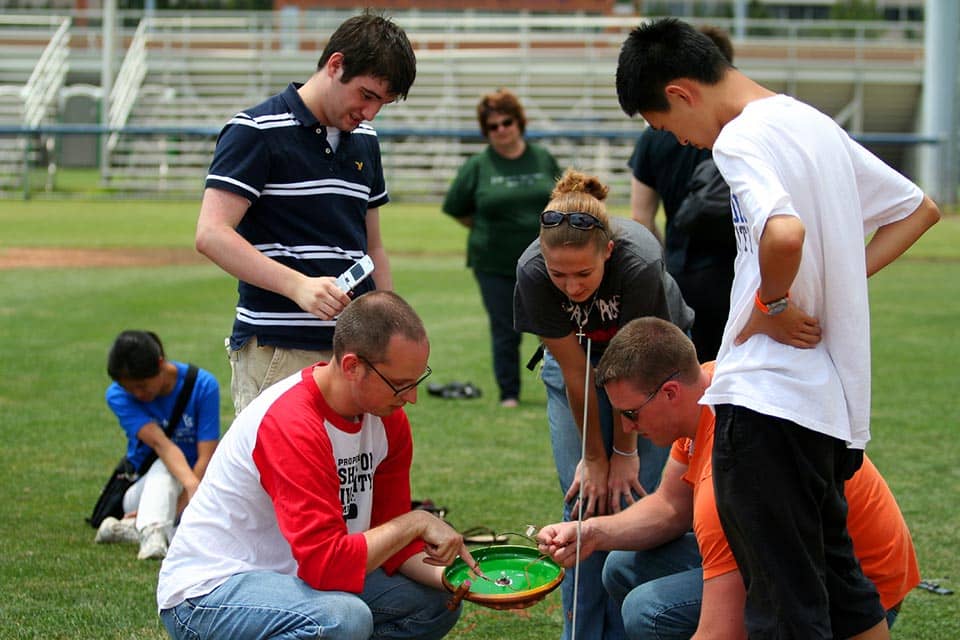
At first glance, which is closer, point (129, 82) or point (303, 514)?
point (303, 514)

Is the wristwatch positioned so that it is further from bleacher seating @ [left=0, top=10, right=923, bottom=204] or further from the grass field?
bleacher seating @ [left=0, top=10, right=923, bottom=204]

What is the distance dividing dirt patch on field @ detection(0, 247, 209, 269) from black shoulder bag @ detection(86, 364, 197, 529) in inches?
466

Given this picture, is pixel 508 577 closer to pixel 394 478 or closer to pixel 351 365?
pixel 394 478

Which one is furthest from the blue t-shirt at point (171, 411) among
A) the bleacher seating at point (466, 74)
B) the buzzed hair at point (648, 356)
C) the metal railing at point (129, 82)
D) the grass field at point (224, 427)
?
the metal railing at point (129, 82)

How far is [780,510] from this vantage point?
2.93 m

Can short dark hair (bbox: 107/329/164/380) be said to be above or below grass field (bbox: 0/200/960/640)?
above

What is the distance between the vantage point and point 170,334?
11547 mm

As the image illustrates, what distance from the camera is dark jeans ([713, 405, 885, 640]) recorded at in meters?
2.91

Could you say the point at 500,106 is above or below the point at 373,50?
below

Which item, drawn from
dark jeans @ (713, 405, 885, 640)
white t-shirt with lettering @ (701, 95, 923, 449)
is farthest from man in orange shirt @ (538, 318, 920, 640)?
white t-shirt with lettering @ (701, 95, 923, 449)

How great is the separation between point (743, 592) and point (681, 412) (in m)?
0.50

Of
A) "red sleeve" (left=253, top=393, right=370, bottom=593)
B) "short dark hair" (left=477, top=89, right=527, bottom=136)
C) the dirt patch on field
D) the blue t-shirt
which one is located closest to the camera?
"red sleeve" (left=253, top=393, right=370, bottom=593)

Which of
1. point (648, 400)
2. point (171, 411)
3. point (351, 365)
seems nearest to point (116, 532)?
point (171, 411)

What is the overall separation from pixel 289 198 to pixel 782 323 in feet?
6.08
